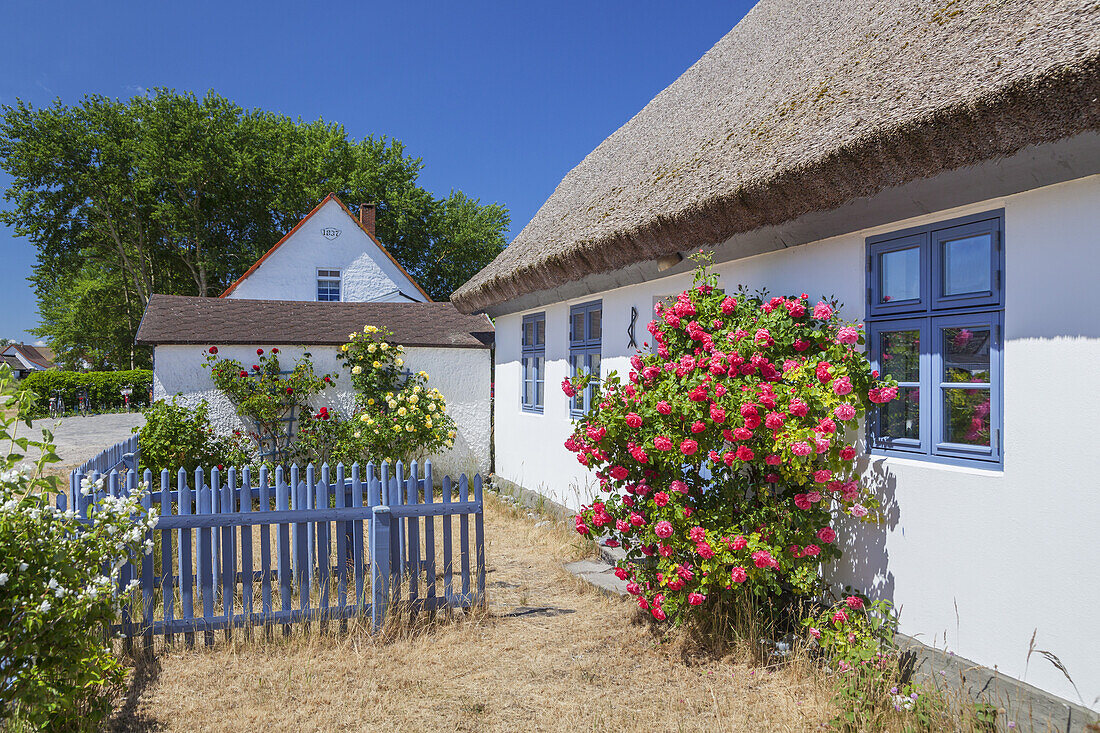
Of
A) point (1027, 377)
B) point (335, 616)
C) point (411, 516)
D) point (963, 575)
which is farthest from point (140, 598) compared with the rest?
point (1027, 377)

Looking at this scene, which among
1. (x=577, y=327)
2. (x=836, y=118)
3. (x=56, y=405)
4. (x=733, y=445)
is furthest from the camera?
(x=56, y=405)

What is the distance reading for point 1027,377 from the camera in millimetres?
2832

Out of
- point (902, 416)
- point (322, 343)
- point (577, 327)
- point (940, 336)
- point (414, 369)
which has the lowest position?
point (902, 416)

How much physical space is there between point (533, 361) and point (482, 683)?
5077mm

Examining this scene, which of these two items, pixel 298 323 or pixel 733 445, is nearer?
pixel 733 445

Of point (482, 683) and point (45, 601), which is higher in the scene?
point (45, 601)

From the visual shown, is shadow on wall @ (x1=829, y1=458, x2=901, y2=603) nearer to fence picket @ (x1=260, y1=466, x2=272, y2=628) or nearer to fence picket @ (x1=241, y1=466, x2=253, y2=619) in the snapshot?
fence picket @ (x1=260, y1=466, x2=272, y2=628)

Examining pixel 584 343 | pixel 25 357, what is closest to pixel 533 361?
pixel 584 343

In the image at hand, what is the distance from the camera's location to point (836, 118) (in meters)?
3.39

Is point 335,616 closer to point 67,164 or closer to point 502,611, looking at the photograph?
point 502,611

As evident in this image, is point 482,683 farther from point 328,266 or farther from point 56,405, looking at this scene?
point 56,405

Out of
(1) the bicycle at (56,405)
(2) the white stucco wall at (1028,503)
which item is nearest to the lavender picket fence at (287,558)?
(2) the white stucco wall at (1028,503)

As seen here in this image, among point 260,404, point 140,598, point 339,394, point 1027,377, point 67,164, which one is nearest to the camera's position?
point 1027,377

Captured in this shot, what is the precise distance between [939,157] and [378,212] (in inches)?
1140
